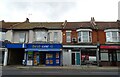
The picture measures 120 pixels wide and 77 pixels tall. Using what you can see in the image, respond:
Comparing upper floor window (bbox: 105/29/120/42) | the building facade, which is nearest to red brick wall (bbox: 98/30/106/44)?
the building facade

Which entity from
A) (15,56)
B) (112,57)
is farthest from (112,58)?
(15,56)

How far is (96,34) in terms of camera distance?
29.8 meters

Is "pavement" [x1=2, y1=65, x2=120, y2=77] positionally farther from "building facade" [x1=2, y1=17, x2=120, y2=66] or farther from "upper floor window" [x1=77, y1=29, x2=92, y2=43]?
"upper floor window" [x1=77, y1=29, x2=92, y2=43]

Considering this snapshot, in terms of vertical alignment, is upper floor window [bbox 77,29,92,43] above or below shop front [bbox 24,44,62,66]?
above

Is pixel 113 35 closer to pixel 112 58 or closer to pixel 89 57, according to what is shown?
pixel 112 58

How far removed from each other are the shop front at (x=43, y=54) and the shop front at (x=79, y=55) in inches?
48.7

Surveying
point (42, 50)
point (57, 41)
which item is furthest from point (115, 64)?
point (42, 50)

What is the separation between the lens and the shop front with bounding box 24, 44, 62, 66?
29.0m

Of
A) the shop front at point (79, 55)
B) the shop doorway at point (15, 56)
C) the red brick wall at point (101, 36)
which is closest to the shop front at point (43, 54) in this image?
the shop front at point (79, 55)

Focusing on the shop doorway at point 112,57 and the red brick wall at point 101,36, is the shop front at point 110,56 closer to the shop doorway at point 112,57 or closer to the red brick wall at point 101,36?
the shop doorway at point 112,57

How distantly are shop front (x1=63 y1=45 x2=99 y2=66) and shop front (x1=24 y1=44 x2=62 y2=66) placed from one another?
4.06 feet

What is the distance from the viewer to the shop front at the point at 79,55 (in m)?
29.0

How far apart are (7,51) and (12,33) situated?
322cm

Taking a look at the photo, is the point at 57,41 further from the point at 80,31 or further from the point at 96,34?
the point at 96,34
